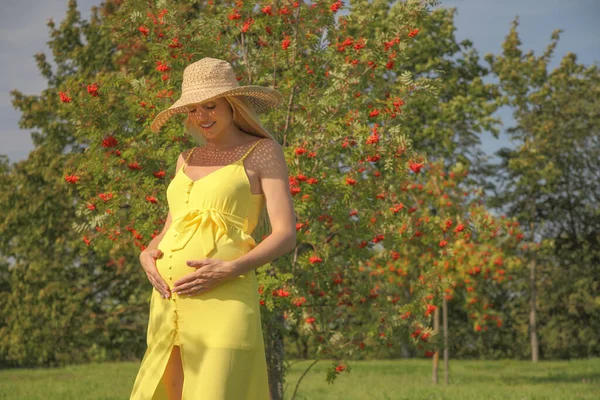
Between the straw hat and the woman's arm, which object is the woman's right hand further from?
the straw hat

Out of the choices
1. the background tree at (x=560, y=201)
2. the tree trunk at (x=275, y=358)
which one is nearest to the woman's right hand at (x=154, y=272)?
the tree trunk at (x=275, y=358)

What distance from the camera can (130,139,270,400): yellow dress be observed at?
10.4 feet

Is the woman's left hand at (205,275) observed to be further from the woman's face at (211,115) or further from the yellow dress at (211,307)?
the woman's face at (211,115)

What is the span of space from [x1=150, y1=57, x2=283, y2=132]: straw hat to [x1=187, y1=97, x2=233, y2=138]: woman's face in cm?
5

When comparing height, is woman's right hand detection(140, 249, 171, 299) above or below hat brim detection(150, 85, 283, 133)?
below

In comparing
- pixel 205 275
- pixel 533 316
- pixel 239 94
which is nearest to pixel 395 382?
pixel 533 316

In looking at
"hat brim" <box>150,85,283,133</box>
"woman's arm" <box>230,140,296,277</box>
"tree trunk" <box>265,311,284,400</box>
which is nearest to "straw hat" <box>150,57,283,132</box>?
"hat brim" <box>150,85,283,133</box>

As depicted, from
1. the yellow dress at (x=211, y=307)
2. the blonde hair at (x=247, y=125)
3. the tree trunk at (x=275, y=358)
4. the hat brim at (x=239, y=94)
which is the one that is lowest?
the tree trunk at (x=275, y=358)

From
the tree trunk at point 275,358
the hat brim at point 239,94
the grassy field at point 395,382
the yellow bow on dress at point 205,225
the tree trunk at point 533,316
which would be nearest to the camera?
the yellow bow on dress at point 205,225

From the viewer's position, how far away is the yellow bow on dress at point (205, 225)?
3.28m

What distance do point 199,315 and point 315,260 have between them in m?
4.46

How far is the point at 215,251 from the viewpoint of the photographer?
10.7 feet

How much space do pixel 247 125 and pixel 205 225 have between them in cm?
52

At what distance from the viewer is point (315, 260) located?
300 inches
